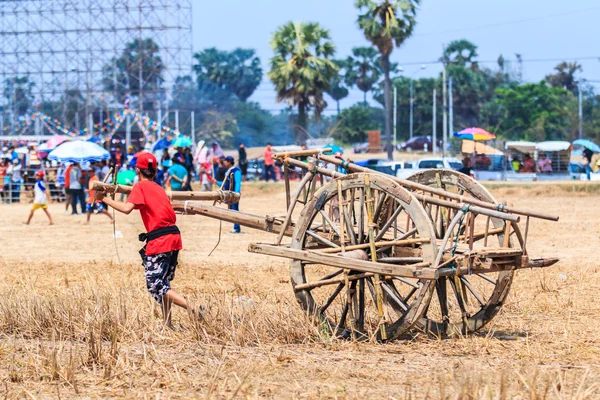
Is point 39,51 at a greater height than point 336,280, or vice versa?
point 39,51

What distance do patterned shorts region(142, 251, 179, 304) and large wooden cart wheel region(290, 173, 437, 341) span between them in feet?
3.46

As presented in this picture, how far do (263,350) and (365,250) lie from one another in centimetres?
120

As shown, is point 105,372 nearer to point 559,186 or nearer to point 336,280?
point 336,280

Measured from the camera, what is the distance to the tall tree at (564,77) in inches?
3474

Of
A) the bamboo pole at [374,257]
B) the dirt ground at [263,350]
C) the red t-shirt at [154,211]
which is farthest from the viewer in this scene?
the red t-shirt at [154,211]

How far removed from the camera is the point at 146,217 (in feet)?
25.5

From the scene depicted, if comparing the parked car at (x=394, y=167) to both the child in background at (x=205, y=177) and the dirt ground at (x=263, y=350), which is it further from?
the dirt ground at (x=263, y=350)

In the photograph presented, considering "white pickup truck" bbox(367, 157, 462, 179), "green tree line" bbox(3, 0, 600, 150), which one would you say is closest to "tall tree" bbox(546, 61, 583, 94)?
"green tree line" bbox(3, 0, 600, 150)

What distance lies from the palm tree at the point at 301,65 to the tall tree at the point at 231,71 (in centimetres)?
4631

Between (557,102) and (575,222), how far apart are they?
172 ft

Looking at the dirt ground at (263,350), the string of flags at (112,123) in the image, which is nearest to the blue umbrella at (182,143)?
the string of flags at (112,123)

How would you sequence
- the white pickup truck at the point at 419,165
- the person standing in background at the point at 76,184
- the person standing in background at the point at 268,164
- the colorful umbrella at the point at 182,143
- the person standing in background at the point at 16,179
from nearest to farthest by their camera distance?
the person standing in background at the point at 76,184 < the colorful umbrella at the point at 182,143 < the white pickup truck at the point at 419,165 < the person standing in background at the point at 16,179 < the person standing in background at the point at 268,164

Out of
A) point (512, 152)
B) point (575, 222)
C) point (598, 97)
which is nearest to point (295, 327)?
point (575, 222)

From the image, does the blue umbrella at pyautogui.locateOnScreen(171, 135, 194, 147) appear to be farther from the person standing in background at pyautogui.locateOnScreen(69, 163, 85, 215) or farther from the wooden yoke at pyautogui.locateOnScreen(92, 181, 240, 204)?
the wooden yoke at pyautogui.locateOnScreen(92, 181, 240, 204)
